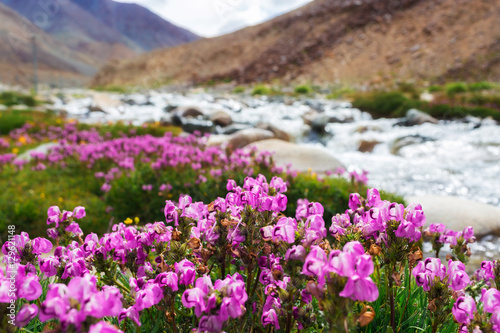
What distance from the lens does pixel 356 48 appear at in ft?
166

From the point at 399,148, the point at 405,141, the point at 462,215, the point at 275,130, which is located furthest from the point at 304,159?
the point at 405,141

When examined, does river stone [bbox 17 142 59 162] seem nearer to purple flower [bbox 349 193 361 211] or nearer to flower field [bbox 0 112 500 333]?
flower field [bbox 0 112 500 333]

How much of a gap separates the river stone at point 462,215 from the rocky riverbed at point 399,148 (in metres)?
0.02

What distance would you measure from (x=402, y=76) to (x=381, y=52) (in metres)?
9.83

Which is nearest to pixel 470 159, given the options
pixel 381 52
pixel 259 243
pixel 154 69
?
pixel 259 243

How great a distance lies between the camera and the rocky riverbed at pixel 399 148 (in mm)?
6929

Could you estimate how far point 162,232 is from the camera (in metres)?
2.16

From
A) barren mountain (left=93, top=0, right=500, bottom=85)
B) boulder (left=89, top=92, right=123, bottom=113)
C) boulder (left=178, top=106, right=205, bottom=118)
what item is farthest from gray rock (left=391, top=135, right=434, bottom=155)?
barren mountain (left=93, top=0, right=500, bottom=85)

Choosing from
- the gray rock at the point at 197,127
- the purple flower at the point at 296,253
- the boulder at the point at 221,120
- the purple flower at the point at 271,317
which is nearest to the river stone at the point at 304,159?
the gray rock at the point at 197,127

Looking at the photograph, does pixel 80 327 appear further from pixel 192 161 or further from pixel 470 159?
pixel 470 159

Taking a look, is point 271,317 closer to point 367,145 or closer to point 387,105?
point 367,145

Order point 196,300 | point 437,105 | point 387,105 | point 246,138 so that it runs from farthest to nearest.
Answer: point 387,105, point 437,105, point 246,138, point 196,300

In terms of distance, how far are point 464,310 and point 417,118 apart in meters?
16.7

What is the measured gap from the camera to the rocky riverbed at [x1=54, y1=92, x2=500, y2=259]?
6929 millimetres
